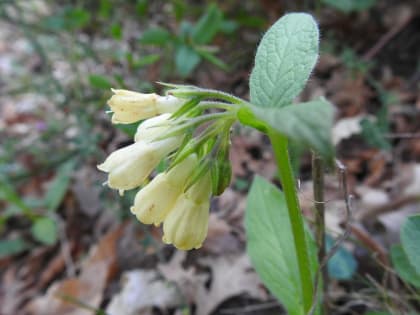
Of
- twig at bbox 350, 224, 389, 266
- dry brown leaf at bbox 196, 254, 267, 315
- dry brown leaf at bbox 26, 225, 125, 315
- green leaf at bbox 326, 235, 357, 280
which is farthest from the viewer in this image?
dry brown leaf at bbox 26, 225, 125, 315

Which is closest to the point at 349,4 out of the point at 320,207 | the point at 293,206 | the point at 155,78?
the point at 155,78

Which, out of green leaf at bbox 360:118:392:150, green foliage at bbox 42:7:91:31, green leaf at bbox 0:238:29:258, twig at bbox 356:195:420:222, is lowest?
A: green leaf at bbox 0:238:29:258

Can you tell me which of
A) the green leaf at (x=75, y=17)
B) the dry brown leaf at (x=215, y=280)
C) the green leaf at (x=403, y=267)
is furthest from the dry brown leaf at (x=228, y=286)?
the green leaf at (x=75, y=17)

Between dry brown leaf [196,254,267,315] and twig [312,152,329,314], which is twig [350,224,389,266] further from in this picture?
dry brown leaf [196,254,267,315]

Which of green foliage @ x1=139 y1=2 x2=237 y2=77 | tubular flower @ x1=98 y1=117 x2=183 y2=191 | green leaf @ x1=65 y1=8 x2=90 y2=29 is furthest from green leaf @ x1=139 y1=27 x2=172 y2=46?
tubular flower @ x1=98 y1=117 x2=183 y2=191

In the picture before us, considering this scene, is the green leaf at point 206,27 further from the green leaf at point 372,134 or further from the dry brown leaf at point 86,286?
the dry brown leaf at point 86,286

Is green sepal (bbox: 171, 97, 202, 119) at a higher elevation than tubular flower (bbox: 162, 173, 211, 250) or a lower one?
higher

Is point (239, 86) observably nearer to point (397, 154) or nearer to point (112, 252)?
point (397, 154)

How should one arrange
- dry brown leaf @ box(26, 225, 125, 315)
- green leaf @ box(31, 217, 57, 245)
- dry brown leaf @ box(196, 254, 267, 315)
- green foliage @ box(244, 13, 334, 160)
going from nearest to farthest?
1. green foliage @ box(244, 13, 334, 160)
2. dry brown leaf @ box(196, 254, 267, 315)
3. dry brown leaf @ box(26, 225, 125, 315)
4. green leaf @ box(31, 217, 57, 245)
